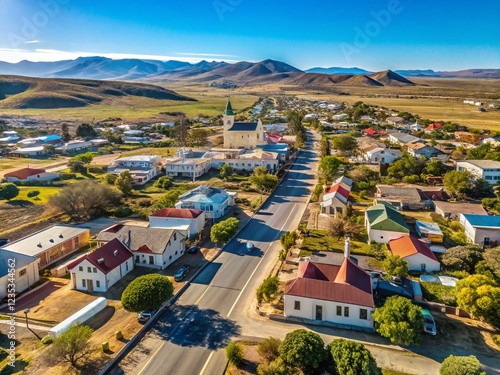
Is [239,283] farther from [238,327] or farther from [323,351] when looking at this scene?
[323,351]

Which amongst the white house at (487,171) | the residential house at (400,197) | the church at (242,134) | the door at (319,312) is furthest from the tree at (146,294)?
the church at (242,134)

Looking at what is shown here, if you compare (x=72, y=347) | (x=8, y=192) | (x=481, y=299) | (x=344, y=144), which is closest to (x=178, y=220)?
(x=72, y=347)

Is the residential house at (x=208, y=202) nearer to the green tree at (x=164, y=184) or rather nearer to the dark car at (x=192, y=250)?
the dark car at (x=192, y=250)

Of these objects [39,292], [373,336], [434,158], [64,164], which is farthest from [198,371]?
[64,164]

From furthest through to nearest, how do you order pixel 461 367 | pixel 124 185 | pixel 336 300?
pixel 124 185 → pixel 336 300 → pixel 461 367

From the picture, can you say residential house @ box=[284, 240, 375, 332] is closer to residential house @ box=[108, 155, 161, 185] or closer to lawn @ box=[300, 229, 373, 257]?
lawn @ box=[300, 229, 373, 257]

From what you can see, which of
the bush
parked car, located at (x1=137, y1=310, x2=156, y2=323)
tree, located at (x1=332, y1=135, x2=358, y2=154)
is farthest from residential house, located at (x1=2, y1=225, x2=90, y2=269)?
tree, located at (x1=332, y1=135, x2=358, y2=154)

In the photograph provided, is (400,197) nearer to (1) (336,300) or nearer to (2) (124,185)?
(1) (336,300)
